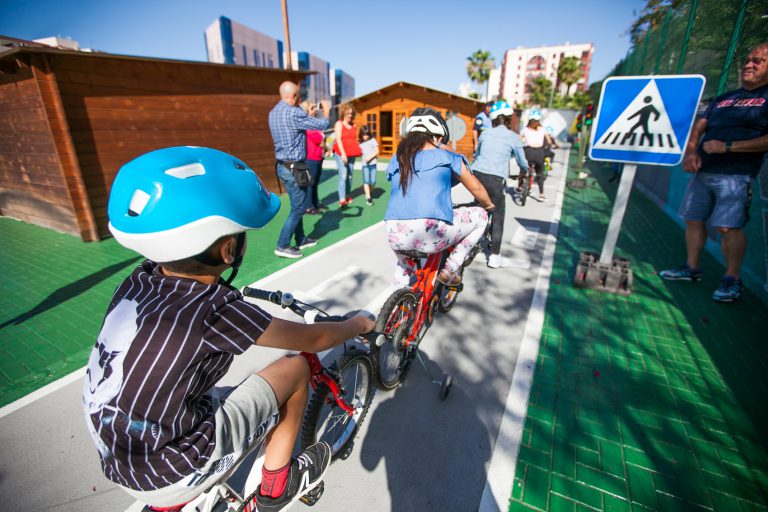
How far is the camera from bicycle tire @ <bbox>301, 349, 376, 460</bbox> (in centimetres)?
200

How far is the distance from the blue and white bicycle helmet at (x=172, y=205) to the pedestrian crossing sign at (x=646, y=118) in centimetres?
393

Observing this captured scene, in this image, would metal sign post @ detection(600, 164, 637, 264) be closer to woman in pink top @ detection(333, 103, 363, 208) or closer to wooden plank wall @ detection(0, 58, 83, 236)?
woman in pink top @ detection(333, 103, 363, 208)

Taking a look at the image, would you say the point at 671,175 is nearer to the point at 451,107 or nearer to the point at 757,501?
the point at 757,501

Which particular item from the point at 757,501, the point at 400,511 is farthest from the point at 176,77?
the point at 757,501

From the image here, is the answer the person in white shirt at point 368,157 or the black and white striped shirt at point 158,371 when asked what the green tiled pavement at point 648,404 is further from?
the person in white shirt at point 368,157

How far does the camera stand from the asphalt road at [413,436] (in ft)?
6.59

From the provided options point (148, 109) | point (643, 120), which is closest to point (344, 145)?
point (148, 109)

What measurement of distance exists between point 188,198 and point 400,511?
1.90 meters

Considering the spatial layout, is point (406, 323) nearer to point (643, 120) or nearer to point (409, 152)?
point (409, 152)

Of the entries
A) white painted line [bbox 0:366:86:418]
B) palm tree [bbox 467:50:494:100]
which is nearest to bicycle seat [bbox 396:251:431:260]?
white painted line [bbox 0:366:86:418]

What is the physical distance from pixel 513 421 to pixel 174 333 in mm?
2264

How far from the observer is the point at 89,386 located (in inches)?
47.4

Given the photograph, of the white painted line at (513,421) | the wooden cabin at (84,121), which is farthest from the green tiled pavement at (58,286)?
the white painted line at (513,421)

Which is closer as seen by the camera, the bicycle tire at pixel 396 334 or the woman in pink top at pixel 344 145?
the bicycle tire at pixel 396 334
